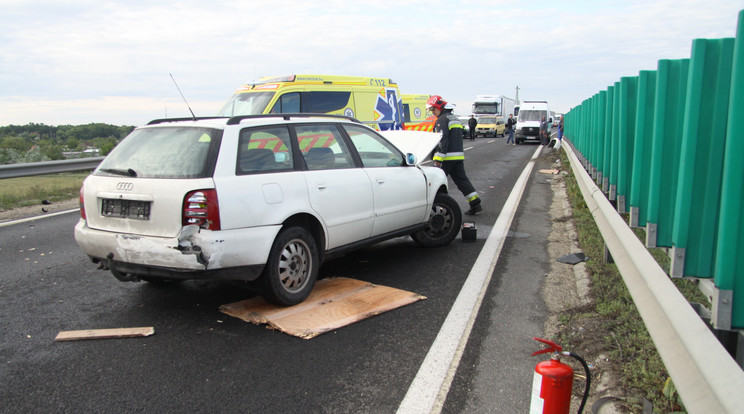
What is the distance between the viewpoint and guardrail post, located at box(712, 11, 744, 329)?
2430mm

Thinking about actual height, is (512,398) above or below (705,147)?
below

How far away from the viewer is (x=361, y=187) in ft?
17.8

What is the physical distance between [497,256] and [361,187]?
2.10m

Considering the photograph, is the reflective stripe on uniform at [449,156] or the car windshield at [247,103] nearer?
the reflective stripe on uniform at [449,156]

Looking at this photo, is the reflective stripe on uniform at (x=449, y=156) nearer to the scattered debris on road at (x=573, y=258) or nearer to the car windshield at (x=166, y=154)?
the scattered debris on road at (x=573, y=258)

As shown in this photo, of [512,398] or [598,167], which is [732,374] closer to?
[512,398]

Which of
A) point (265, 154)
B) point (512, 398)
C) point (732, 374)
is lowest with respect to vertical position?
point (512, 398)

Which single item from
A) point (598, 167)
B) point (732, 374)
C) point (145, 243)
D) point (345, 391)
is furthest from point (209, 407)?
point (598, 167)

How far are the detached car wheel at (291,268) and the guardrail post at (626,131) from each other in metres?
2.91

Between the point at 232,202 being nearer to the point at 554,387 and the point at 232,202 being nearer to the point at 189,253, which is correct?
the point at 189,253

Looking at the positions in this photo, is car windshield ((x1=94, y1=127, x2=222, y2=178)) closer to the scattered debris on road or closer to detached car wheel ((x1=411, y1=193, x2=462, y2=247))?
detached car wheel ((x1=411, y1=193, x2=462, y2=247))

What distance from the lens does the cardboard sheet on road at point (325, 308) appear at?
14.3ft

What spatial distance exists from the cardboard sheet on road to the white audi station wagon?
0.49ft

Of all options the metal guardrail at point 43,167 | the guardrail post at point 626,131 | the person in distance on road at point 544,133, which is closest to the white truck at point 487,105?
the person in distance on road at point 544,133
